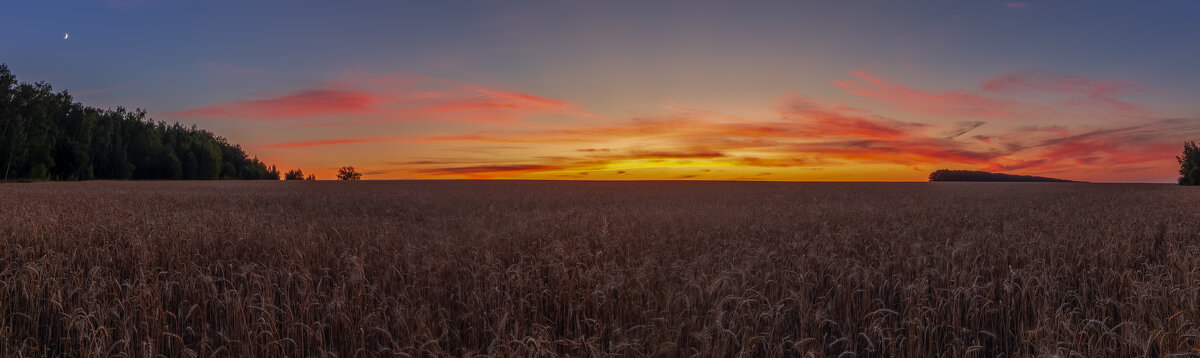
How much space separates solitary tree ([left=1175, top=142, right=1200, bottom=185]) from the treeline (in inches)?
5837

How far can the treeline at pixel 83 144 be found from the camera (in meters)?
64.9

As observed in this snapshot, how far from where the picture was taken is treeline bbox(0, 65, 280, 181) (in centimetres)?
6488

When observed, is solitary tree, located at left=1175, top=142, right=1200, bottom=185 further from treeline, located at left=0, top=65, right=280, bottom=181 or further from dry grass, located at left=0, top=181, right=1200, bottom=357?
treeline, located at left=0, top=65, right=280, bottom=181

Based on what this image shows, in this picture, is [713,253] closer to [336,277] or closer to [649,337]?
[649,337]

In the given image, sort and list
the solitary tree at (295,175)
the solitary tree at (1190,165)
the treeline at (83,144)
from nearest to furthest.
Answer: the treeline at (83,144) → the solitary tree at (1190,165) → the solitary tree at (295,175)

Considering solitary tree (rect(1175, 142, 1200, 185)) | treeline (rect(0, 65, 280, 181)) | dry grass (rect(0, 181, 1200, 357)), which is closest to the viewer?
dry grass (rect(0, 181, 1200, 357))

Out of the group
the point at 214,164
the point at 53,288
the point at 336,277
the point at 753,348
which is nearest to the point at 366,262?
the point at 336,277

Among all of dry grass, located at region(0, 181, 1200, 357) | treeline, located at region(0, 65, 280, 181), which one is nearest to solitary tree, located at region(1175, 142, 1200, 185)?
dry grass, located at region(0, 181, 1200, 357)

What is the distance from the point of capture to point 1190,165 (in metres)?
84.9

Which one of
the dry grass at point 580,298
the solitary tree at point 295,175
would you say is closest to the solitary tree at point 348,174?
the solitary tree at point 295,175

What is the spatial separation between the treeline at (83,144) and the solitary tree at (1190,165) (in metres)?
148

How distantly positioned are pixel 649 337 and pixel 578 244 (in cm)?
418

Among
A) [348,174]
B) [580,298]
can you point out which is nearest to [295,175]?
[348,174]

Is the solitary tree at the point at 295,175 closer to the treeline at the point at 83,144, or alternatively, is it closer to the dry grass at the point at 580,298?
the treeline at the point at 83,144
